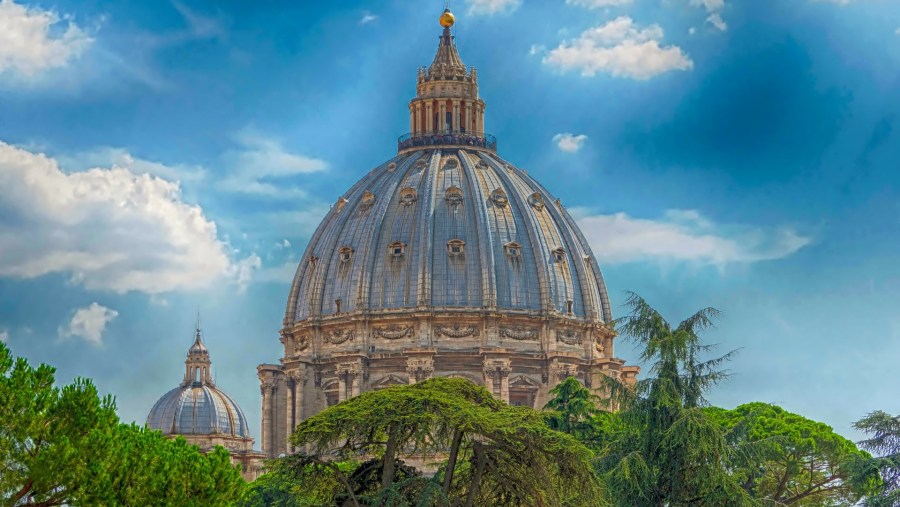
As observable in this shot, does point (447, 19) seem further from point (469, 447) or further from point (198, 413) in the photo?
point (469, 447)

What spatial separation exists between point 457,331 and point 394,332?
3.78 metres

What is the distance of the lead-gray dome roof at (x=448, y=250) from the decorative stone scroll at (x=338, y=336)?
1347 millimetres

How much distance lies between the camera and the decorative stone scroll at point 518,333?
117438mm

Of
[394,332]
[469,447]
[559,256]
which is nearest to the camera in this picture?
[469,447]

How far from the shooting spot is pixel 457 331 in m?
117

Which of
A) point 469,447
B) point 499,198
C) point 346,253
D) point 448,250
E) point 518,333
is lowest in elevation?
point 469,447

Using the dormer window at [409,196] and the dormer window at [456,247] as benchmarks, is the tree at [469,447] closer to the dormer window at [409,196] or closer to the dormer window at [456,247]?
the dormer window at [456,247]

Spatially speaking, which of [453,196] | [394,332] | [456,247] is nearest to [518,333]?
[456,247]

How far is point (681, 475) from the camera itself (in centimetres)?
4872

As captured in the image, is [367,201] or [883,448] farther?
[367,201]

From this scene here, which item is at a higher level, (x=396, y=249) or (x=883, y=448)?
(x=396, y=249)

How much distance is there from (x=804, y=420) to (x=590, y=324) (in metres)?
37.8

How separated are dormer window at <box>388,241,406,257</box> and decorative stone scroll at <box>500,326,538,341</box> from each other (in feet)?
25.7

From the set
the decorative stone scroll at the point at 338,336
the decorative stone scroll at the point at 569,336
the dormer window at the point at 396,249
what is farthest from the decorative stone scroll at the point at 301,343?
the decorative stone scroll at the point at 569,336
